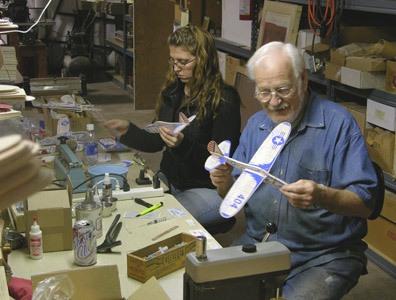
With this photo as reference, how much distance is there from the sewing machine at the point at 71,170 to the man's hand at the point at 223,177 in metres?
0.68

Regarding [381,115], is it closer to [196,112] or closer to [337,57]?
[337,57]

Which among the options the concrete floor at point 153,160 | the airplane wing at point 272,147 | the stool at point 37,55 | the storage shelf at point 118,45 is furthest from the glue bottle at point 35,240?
the storage shelf at point 118,45

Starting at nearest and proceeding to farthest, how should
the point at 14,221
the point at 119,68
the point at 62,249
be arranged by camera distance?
the point at 62,249
the point at 14,221
the point at 119,68

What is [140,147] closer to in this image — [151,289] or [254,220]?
[254,220]

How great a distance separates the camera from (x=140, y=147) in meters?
2.87

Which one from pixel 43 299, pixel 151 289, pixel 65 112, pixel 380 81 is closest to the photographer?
pixel 43 299

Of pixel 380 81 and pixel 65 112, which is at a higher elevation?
pixel 380 81

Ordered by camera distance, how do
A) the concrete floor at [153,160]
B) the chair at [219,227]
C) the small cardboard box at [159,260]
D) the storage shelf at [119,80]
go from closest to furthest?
the small cardboard box at [159,260], the chair at [219,227], the concrete floor at [153,160], the storage shelf at [119,80]

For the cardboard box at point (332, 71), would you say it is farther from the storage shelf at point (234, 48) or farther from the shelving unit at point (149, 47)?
the shelving unit at point (149, 47)

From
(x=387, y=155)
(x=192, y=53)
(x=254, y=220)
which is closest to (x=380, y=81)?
(x=387, y=155)

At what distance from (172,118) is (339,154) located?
3.72 feet

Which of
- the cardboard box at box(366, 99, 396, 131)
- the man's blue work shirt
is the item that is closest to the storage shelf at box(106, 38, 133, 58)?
the cardboard box at box(366, 99, 396, 131)

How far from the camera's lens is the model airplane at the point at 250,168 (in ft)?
6.02

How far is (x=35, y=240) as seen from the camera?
1.84m
